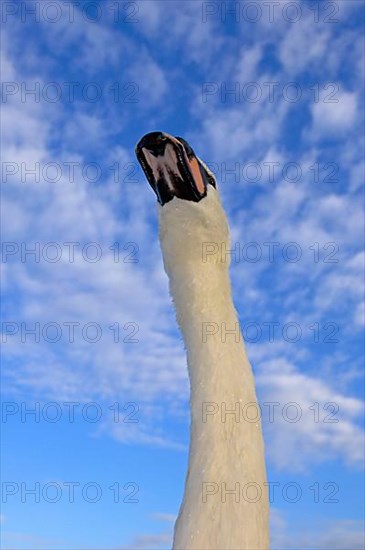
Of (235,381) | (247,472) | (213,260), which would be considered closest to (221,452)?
(247,472)

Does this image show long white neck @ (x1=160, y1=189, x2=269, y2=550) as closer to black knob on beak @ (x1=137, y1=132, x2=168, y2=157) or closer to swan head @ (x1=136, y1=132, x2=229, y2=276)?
swan head @ (x1=136, y1=132, x2=229, y2=276)

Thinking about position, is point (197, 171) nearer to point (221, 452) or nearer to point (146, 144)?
point (146, 144)

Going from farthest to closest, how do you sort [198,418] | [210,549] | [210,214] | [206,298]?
[210,214], [206,298], [198,418], [210,549]

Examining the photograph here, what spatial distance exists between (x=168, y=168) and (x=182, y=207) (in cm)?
45

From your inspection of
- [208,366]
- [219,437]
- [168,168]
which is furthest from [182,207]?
[219,437]

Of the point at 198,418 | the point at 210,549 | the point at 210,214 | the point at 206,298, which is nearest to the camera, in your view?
the point at 210,549

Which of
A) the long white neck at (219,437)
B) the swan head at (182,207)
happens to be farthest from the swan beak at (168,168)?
the long white neck at (219,437)

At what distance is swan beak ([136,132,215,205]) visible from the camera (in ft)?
22.1

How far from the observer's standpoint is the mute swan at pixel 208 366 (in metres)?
5.37

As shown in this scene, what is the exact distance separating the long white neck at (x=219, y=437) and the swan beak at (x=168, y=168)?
926mm

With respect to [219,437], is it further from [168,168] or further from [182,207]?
[168,168]

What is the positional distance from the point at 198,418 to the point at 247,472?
2.00 ft

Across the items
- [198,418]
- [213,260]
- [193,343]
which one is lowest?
[198,418]

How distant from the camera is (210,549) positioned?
526 cm
